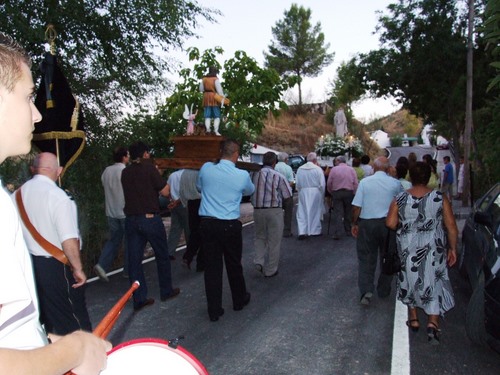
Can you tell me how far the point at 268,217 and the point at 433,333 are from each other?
3740 millimetres

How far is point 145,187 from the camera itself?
6461 mm

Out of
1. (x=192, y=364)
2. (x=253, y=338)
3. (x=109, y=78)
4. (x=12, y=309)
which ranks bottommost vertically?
(x=253, y=338)

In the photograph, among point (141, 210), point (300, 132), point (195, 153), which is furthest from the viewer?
point (300, 132)

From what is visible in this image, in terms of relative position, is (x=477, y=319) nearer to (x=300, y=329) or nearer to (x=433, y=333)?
(x=433, y=333)

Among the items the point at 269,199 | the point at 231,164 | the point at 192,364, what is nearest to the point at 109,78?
the point at 269,199

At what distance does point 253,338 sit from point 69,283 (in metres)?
2.08

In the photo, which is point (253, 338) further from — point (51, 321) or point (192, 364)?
point (192, 364)

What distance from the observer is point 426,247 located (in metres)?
5.45

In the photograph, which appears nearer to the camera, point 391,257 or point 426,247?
point 426,247

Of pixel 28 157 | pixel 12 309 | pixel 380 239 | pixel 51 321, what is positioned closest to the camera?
pixel 12 309

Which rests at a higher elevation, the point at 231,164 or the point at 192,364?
the point at 231,164

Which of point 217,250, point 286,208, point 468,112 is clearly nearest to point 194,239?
point 217,250

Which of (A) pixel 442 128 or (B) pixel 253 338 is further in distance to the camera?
(A) pixel 442 128

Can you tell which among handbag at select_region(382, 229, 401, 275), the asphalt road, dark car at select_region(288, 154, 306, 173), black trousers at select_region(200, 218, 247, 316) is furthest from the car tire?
dark car at select_region(288, 154, 306, 173)
